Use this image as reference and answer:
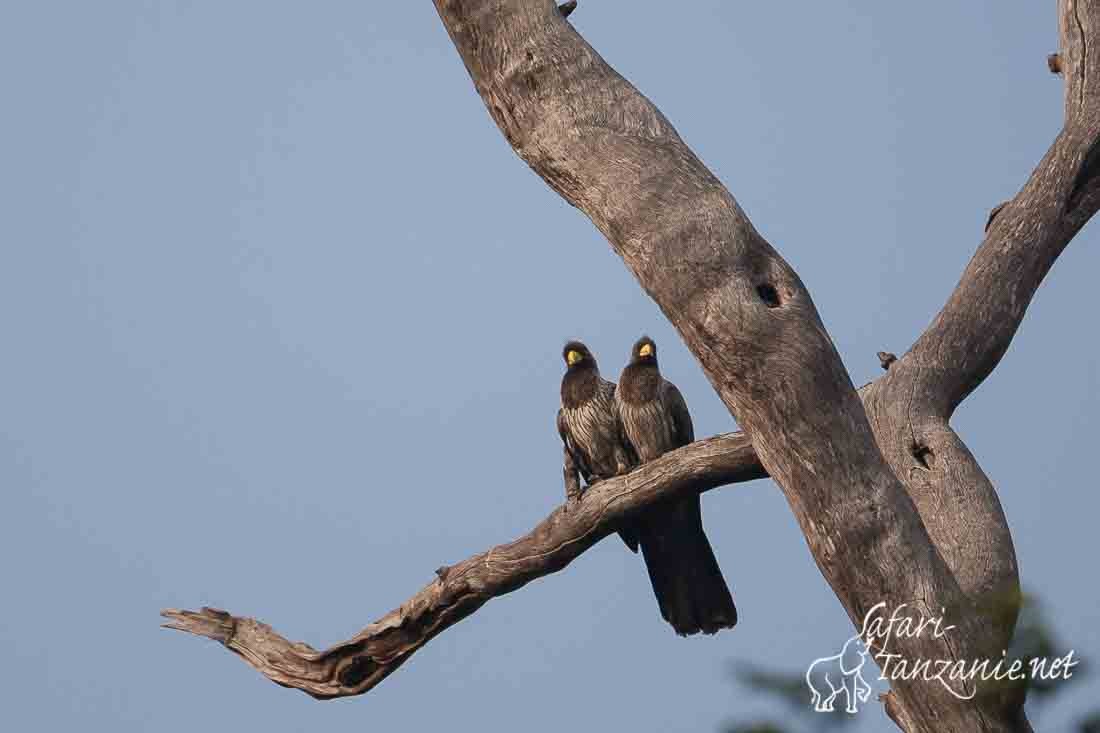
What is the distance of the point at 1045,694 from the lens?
104 inches

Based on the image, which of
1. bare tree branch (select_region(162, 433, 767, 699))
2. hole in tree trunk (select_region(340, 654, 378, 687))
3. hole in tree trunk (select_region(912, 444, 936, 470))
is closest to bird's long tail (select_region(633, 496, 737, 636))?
bare tree branch (select_region(162, 433, 767, 699))

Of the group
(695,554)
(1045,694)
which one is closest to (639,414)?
(695,554)

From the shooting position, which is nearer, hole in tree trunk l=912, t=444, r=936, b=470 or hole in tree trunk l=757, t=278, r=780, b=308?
hole in tree trunk l=757, t=278, r=780, b=308

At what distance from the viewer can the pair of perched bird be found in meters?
6.43

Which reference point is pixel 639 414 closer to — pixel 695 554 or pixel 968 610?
pixel 695 554

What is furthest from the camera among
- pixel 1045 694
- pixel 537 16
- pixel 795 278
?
pixel 537 16

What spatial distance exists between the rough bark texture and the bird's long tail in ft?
4.19

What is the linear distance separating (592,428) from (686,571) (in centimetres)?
94

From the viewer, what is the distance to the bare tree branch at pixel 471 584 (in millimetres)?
5105

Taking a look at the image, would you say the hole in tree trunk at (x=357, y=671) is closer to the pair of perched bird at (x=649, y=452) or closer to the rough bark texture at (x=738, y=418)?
the rough bark texture at (x=738, y=418)

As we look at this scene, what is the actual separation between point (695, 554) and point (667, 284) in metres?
2.77

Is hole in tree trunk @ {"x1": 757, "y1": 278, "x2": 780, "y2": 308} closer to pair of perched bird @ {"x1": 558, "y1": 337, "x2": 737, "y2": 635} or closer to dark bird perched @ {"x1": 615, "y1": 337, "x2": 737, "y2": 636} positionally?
pair of perched bird @ {"x1": 558, "y1": 337, "x2": 737, "y2": 635}

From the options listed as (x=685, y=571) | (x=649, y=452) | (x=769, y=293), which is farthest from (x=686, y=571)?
(x=769, y=293)

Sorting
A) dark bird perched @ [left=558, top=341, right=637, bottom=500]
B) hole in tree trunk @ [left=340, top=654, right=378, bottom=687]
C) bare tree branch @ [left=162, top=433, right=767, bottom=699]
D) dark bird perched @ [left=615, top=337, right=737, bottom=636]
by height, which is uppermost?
dark bird perched @ [left=558, top=341, right=637, bottom=500]
